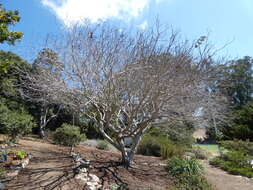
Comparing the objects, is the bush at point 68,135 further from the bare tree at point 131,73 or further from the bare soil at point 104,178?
the bare tree at point 131,73

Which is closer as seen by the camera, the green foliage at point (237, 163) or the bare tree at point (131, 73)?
the bare tree at point (131, 73)

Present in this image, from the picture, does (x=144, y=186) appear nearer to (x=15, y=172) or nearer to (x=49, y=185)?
(x=49, y=185)

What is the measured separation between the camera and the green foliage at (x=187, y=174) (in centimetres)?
458

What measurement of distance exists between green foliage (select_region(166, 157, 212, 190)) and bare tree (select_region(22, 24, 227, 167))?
1401mm

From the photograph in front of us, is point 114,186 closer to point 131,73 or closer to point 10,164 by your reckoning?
point 131,73

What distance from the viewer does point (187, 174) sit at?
5.26 m

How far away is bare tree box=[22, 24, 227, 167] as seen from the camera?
5340 mm

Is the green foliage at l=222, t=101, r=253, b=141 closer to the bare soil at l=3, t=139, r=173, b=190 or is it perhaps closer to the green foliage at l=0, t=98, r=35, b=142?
the bare soil at l=3, t=139, r=173, b=190

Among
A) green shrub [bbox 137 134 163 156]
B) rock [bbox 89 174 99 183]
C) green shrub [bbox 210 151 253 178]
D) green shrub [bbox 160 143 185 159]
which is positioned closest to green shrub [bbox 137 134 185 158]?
green shrub [bbox 137 134 163 156]

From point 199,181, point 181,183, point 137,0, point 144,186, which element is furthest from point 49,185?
point 137,0

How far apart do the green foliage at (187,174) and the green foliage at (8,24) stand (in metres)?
6.21

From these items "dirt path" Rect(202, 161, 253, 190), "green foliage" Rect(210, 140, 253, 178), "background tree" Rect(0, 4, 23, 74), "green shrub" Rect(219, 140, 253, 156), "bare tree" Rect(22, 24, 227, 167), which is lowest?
"dirt path" Rect(202, 161, 253, 190)

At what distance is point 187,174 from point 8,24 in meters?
7.11

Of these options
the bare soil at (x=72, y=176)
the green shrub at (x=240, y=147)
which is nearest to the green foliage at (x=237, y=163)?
the green shrub at (x=240, y=147)
